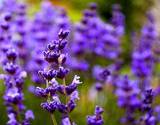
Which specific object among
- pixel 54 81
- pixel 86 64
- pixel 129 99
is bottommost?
pixel 54 81

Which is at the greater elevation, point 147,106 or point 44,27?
point 44,27

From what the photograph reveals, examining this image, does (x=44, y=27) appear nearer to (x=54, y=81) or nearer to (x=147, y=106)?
(x=147, y=106)

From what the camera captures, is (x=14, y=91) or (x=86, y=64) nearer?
(x=14, y=91)

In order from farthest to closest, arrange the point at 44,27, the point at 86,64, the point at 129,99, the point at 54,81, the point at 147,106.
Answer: the point at 44,27
the point at 86,64
the point at 129,99
the point at 147,106
the point at 54,81


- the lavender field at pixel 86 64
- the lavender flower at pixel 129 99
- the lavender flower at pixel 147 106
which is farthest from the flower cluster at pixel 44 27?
the lavender flower at pixel 147 106

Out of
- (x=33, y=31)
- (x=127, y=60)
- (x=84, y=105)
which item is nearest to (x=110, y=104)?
(x=84, y=105)

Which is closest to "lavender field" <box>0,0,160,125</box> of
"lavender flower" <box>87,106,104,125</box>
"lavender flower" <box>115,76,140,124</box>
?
"lavender flower" <box>115,76,140,124</box>

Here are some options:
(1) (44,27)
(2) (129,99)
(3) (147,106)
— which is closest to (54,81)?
(3) (147,106)

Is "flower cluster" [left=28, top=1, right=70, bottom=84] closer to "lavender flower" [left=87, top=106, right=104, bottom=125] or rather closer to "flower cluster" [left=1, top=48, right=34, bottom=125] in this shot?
"flower cluster" [left=1, top=48, right=34, bottom=125]

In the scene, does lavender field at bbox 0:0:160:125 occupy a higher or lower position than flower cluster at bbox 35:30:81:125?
higher

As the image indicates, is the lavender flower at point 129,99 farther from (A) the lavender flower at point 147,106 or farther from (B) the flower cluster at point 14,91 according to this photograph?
(B) the flower cluster at point 14,91

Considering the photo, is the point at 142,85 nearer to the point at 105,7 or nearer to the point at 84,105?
the point at 84,105
